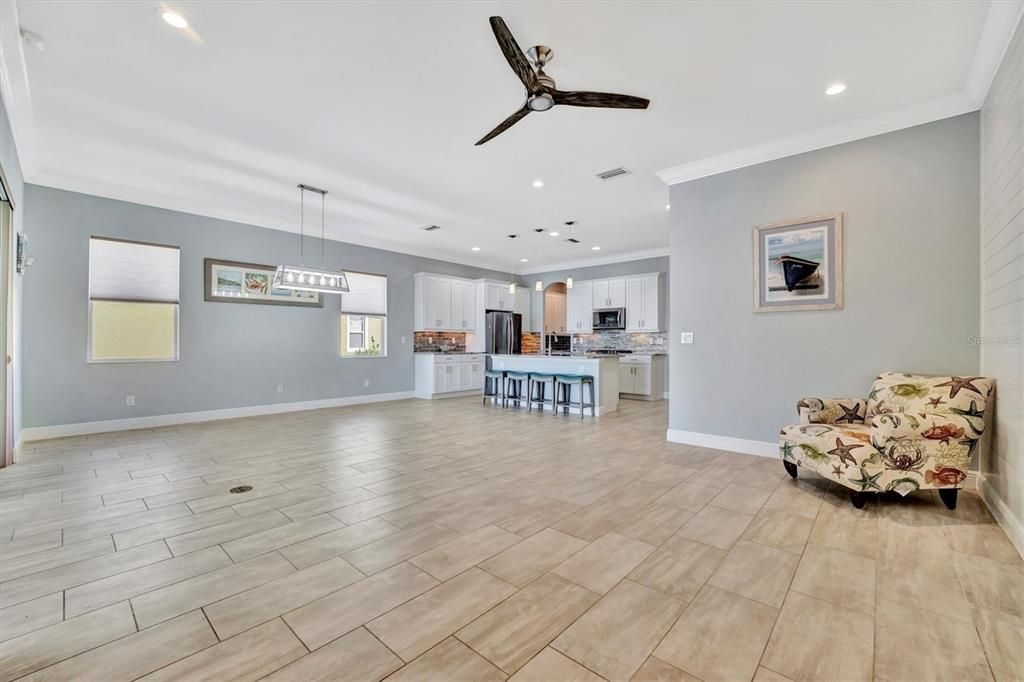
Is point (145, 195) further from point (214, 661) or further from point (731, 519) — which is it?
point (731, 519)

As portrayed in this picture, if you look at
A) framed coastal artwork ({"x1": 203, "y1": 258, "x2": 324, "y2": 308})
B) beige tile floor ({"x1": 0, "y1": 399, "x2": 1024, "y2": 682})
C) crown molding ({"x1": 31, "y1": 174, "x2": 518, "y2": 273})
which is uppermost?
crown molding ({"x1": 31, "y1": 174, "x2": 518, "y2": 273})

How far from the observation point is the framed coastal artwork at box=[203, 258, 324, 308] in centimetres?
605

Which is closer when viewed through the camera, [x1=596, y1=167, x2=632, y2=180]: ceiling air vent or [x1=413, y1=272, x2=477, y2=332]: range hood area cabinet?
[x1=596, y1=167, x2=632, y2=180]: ceiling air vent

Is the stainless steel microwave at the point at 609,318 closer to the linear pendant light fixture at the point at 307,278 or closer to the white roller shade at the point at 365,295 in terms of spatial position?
the white roller shade at the point at 365,295

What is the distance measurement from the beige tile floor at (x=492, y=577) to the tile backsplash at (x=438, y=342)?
518 centimetres

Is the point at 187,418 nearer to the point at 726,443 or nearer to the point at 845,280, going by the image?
the point at 726,443

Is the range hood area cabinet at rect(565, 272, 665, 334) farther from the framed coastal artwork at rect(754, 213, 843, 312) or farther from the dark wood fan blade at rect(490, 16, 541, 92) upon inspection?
the dark wood fan blade at rect(490, 16, 541, 92)

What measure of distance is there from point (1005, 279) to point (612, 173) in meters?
3.16

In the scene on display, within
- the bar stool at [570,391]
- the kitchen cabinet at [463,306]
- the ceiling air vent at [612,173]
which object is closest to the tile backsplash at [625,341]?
the kitchen cabinet at [463,306]

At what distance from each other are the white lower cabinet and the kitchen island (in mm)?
1480

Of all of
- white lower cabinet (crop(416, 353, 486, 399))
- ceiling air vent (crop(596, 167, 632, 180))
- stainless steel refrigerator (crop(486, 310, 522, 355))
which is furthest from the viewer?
stainless steel refrigerator (crop(486, 310, 522, 355))

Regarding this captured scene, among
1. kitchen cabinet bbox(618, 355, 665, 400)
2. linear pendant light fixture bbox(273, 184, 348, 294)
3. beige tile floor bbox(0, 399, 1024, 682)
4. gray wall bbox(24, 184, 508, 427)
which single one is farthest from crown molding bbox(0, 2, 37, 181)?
kitchen cabinet bbox(618, 355, 665, 400)

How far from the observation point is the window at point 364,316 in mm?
7574

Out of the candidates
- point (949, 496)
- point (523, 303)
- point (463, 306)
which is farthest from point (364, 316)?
point (949, 496)
